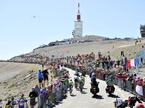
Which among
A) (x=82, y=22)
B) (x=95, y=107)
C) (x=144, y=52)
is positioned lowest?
(x=95, y=107)

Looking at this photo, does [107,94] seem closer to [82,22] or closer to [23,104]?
[23,104]

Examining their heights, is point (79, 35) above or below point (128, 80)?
above

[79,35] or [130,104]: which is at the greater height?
[79,35]

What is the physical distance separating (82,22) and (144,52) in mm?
118781

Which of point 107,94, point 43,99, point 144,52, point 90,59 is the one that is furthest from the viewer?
point 90,59

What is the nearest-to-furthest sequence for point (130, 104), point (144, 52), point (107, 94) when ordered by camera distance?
point (130, 104), point (107, 94), point (144, 52)

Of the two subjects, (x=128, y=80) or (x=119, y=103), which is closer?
(x=119, y=103)

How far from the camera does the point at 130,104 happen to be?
2692 centimetres

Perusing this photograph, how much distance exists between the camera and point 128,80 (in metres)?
37.5

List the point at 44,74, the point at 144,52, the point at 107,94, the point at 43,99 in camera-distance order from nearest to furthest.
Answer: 1. the point at 43,99
2. the point at 107,94
3. the point at 44,74
4. the point at 144,52

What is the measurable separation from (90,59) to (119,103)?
40.4 metres

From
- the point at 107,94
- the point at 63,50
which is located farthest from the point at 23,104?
the point at 63,50

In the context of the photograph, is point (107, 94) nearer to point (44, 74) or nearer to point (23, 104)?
point (44, 74)

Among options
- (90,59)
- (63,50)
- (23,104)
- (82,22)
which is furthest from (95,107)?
(82,22)
